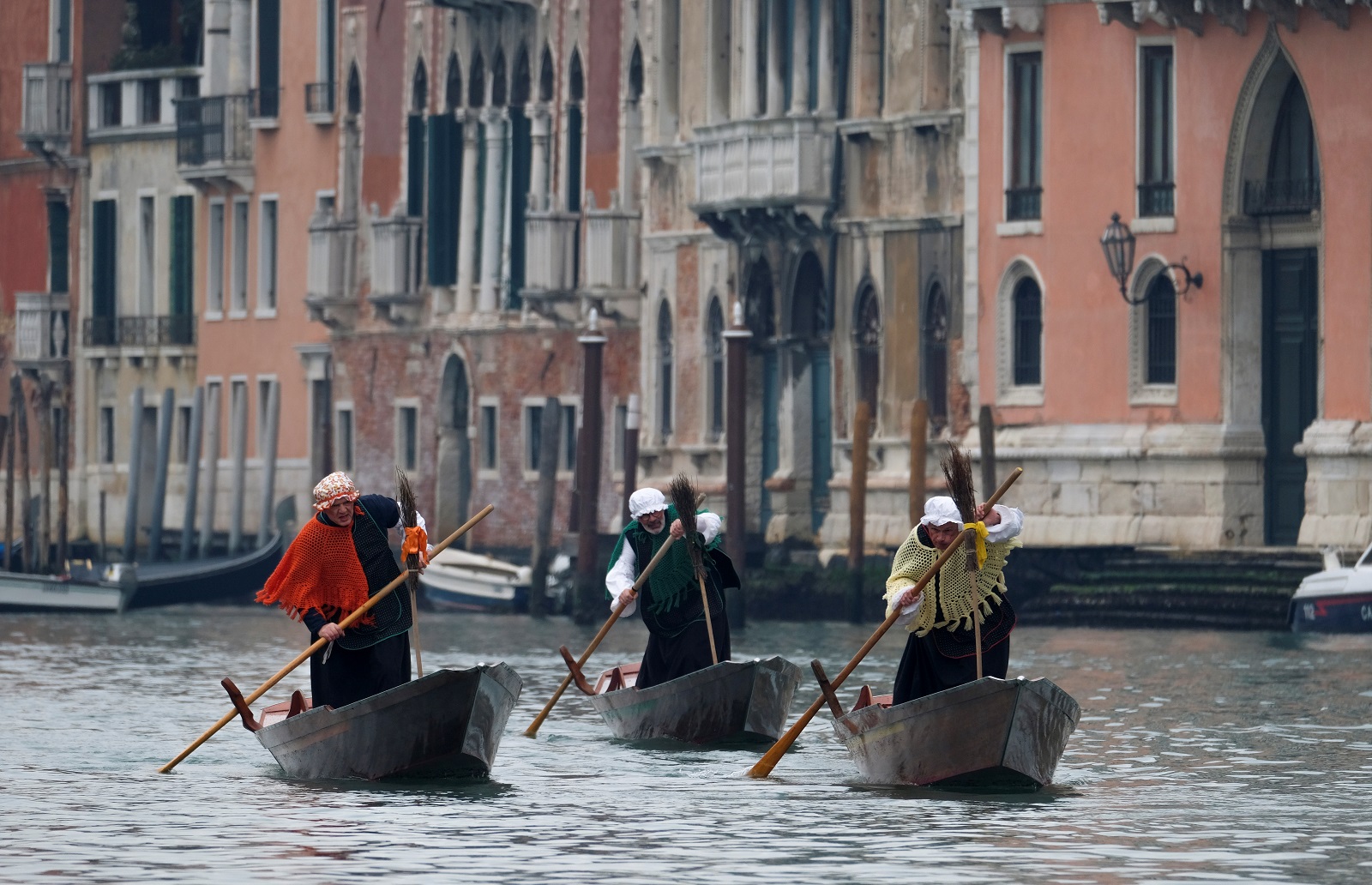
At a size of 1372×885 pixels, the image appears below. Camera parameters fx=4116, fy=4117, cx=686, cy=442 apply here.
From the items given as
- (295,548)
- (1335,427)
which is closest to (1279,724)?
(295,548)

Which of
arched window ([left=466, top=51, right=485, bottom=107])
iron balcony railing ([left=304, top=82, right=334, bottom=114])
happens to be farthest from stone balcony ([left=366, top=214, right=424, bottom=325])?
iron balcony railing ([left=304, top=82, right=334, bottom=114])

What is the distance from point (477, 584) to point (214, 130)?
516 inches

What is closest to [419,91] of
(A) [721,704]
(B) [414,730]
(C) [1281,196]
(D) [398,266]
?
(D) [398,266]

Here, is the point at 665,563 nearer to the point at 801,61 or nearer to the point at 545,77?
the point at 801,61

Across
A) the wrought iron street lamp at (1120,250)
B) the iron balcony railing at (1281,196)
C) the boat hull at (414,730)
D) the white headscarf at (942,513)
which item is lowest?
the boat hull at (414,730)

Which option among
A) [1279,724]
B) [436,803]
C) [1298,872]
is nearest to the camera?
[1298,872]

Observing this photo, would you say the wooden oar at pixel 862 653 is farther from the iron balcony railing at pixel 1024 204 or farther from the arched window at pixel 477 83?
the arched window at pixel 477 83

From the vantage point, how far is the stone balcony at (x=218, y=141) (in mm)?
56375

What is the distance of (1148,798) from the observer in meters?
19.3

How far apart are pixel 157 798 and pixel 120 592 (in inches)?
1087

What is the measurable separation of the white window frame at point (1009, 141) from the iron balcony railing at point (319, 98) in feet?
55.6

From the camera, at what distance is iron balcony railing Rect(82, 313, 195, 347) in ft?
192

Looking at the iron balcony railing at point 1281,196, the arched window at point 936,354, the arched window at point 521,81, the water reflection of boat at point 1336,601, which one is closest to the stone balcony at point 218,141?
the arched window at point 521,81

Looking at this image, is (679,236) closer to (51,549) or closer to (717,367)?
(717,367)
